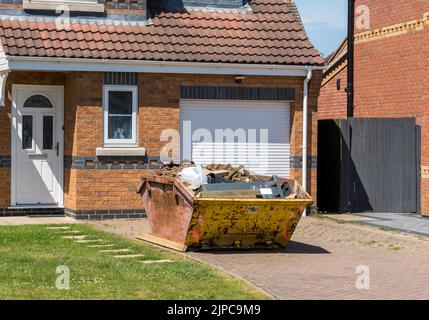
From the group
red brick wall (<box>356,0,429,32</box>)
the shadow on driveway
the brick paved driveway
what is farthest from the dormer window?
red brick wall (<box>356,0,429,32</box>)

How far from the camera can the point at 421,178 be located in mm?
20578

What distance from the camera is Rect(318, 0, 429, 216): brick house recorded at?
2072cm

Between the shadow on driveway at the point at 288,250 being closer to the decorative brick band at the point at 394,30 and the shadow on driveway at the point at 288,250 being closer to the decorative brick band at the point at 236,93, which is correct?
the decorative brick band at the point at 236,93

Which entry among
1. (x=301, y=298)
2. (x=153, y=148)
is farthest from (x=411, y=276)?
(x=153, y=148)

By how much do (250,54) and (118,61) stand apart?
9.65 feet

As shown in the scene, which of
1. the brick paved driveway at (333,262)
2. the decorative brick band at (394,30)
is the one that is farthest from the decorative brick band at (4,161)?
the decorative brick band at (394,30)

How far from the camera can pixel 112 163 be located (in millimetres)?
18750

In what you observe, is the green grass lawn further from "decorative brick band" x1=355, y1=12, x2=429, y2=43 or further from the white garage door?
"decorative brick band" x1=355, y1=12, x2=429, y2=43

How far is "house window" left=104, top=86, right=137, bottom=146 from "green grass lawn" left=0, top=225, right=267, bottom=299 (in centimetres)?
428

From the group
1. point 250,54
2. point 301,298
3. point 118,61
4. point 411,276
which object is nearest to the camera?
point 301,298

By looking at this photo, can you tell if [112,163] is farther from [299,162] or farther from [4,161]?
[299,162]
